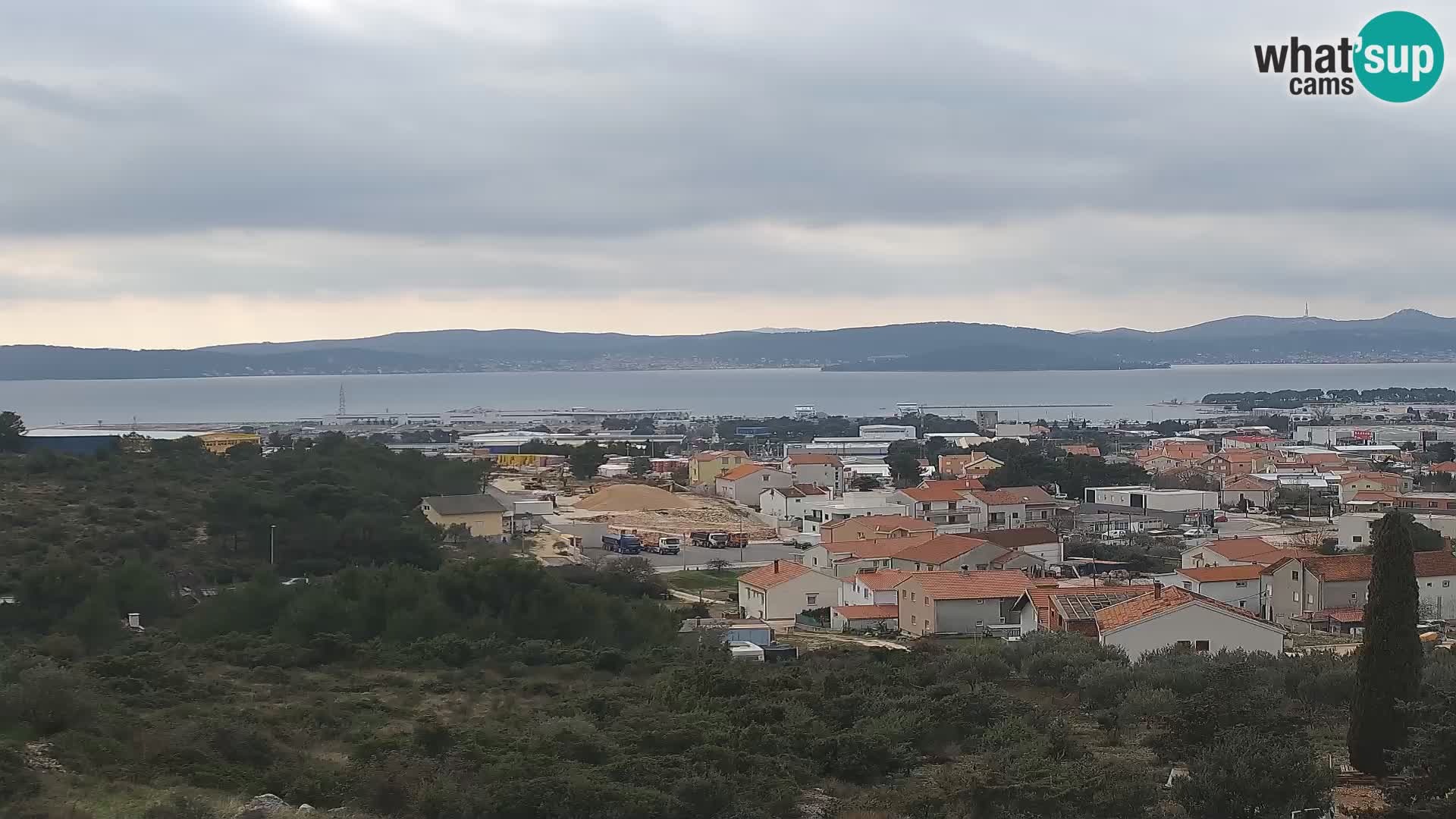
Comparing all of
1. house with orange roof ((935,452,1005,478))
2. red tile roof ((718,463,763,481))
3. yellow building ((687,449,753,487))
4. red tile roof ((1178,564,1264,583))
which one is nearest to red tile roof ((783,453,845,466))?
yellow building ((687,449,753,487))

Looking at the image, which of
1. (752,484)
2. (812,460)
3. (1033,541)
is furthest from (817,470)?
(1033,541)

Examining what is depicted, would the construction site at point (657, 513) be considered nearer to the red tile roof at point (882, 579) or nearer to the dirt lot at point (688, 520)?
the dirt lot at point (688, 520)

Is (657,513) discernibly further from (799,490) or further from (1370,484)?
(1370,484)

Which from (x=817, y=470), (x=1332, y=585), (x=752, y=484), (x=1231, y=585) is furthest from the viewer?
(x=817, y=470)

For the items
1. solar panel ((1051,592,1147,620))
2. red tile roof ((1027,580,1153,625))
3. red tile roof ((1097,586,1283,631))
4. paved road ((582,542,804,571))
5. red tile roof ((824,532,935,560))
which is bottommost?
paved road ((582,542,804,571))

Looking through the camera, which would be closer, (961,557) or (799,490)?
(961,557)

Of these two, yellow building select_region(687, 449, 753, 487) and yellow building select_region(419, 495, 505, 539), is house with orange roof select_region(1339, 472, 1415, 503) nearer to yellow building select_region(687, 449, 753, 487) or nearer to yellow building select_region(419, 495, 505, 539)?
yellow building select_region(687, 449, 753, 487)
